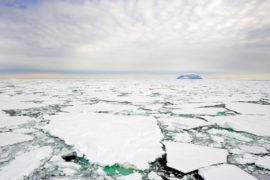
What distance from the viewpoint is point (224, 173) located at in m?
1.09

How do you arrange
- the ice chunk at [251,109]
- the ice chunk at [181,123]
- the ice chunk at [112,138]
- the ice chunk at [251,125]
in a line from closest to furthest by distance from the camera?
the ice chunk at [112,138] < the ice chunk at [251,125] < the ice chunk at [181,123] < the ice chunk at [251,109]

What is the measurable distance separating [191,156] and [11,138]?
184 cm

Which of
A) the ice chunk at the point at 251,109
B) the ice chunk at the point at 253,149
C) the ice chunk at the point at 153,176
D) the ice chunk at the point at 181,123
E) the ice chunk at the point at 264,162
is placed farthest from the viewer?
the ice chunk at the point at 251,109

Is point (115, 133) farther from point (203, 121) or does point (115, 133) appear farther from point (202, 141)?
point (203, 121)

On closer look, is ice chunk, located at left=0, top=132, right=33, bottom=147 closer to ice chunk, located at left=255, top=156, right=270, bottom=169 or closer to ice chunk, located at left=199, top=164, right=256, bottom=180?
ice chunk, located at left=199, top=164, right=256, bottom=180

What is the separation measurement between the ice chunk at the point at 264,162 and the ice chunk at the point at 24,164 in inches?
68.0

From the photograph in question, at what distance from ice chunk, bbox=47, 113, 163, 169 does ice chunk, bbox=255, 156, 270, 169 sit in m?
0.78

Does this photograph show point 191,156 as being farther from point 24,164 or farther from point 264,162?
point 24,164

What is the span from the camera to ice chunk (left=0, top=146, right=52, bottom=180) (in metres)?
1.04

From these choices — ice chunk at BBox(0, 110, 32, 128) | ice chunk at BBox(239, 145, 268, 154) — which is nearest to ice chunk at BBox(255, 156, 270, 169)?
ice chunk at BBox(239, 145, 268, 154)

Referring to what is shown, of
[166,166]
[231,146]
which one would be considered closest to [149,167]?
[166,166]

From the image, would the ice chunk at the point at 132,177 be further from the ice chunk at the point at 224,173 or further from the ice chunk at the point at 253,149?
the ice chunk at the point at 253,149

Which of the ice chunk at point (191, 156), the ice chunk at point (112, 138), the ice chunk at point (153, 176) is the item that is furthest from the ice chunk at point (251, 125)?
the ice chunk at point (153, 176)

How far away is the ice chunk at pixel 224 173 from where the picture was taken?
3.43 ft
